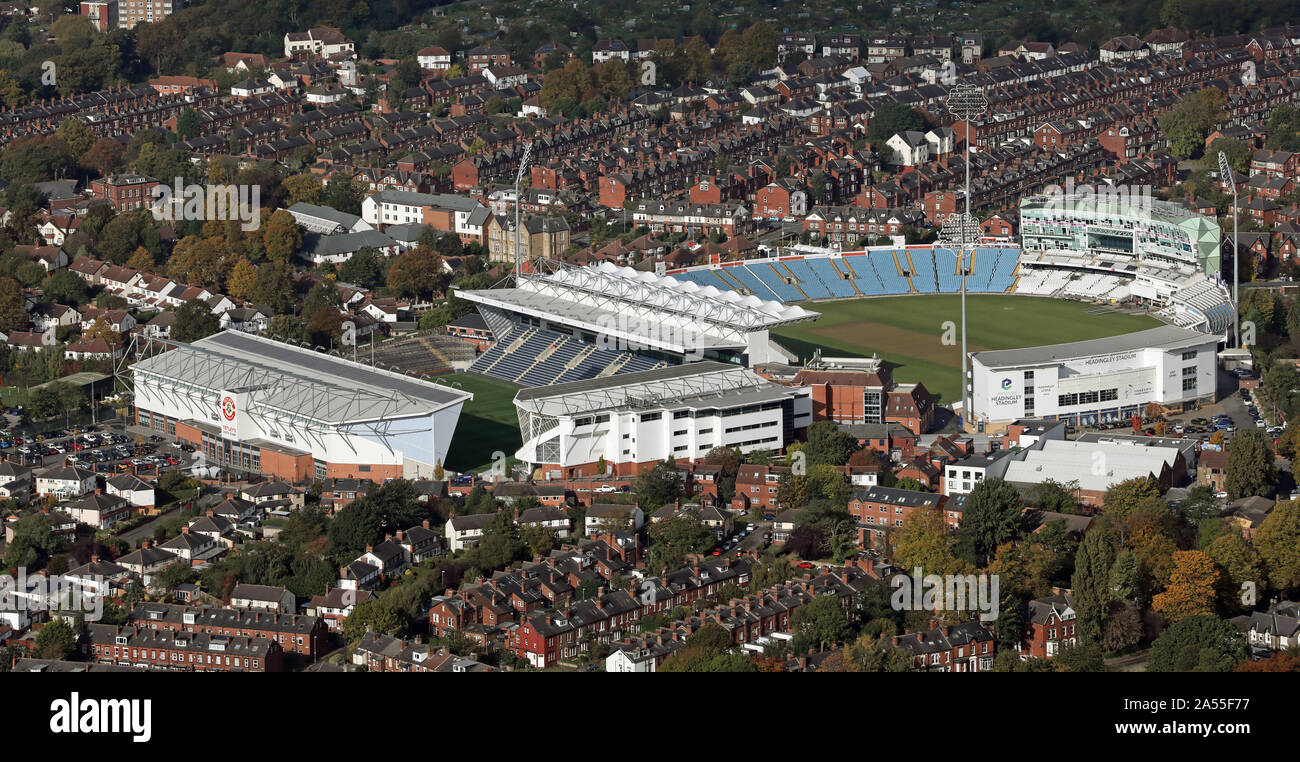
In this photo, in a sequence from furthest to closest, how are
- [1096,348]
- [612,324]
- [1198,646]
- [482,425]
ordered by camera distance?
[612,324] → [1096,348] → [482,425] → [1198,646]

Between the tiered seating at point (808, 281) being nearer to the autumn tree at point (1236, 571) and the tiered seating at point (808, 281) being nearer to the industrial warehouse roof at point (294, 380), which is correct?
the industrial warehouse roof at point (294, 380)

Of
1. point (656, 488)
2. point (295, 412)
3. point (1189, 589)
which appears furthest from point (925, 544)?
point (295, 412)

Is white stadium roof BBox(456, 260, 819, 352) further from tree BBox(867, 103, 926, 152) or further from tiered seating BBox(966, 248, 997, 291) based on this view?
tree BBox(867, 103, 926, 152)

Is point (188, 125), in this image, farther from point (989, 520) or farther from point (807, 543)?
point (989, 520)

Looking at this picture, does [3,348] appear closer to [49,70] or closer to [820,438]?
[820,438]

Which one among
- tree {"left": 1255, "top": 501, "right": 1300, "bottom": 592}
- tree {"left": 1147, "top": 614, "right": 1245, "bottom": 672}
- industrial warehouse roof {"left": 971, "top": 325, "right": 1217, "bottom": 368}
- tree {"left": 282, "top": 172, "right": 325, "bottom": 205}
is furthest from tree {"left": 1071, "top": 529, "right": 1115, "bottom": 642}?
tree {"left": 282, "top": 172, "right": 325, "bottom": 205}

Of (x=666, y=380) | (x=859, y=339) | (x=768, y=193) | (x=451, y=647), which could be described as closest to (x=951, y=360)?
(x=859, y=339)

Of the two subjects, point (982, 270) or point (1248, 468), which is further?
point (982, 270)
